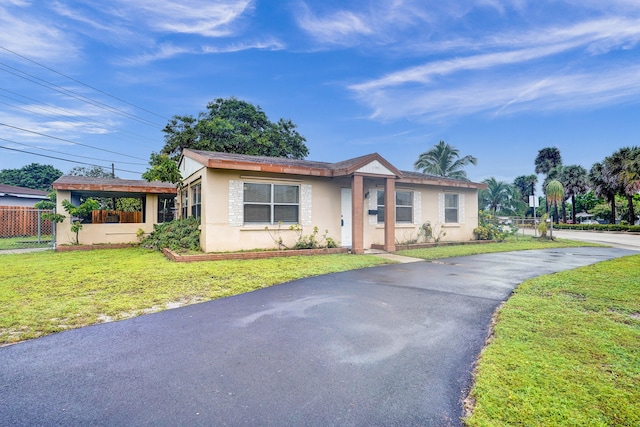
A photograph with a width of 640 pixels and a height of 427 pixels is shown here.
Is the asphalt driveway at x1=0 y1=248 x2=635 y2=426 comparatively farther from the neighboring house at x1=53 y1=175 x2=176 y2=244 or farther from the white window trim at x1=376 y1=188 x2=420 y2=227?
the neighboring house at x1=53 y1=175 x2=176 y2=244

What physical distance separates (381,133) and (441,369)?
23330 millimetres

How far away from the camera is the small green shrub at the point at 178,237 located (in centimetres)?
1041

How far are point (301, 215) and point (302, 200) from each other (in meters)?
0.54

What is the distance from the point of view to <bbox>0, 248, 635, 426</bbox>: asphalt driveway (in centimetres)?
219

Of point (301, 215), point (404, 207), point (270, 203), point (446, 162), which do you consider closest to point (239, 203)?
point (270, 203)

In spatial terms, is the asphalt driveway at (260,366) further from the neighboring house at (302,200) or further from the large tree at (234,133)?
the large tree at (234,133)

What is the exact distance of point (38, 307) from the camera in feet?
14.9

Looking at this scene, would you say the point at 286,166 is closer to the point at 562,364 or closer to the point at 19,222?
the point at 562,364

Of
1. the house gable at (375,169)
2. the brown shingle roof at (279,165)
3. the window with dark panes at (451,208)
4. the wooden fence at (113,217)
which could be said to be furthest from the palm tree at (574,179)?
the wooden fence at (113,217)

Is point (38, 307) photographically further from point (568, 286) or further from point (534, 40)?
point (534, 40)

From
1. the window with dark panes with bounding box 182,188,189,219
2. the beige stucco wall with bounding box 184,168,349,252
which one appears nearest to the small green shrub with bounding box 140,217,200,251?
the beige stucco wall with bounding box 184,168,349,252

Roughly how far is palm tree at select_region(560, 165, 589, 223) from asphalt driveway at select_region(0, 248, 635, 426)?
44576 millimetres

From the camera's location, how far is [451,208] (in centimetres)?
1502

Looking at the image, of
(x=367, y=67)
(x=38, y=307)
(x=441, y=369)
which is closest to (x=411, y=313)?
(x=441, y=369)
